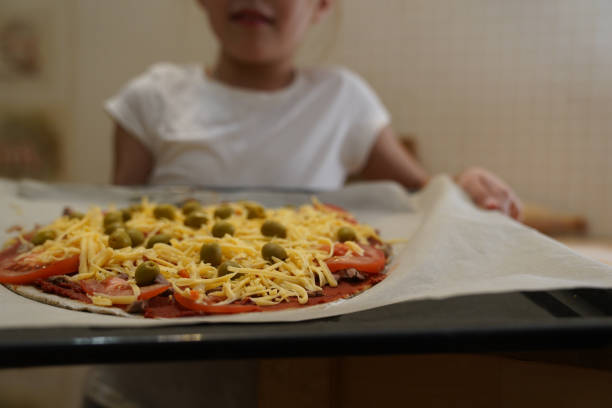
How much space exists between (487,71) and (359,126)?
1.44 metres

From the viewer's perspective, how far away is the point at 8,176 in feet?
11.4

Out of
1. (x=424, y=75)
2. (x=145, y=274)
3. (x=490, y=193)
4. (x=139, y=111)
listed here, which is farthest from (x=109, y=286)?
(x=424, y=75)

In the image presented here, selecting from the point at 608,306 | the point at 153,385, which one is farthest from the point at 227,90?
the point at 608,306

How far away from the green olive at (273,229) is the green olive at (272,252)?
0.11 m

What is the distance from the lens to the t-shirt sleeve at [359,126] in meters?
1.99

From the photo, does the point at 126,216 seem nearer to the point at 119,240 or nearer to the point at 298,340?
the point at 119,240

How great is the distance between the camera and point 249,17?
5.24 ft

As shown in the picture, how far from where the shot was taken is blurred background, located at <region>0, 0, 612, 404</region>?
2945mm

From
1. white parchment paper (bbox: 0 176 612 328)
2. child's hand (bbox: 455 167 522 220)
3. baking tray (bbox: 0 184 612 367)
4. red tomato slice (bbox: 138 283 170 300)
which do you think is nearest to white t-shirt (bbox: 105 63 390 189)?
white parchment paper (bbox: 0 176 612 328)

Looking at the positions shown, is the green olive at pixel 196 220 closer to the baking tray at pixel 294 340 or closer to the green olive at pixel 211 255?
the green olive at pixel 211 255

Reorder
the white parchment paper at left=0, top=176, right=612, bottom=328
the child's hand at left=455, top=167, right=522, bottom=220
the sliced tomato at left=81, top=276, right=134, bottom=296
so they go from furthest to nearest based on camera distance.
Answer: the child's hand at left=455, top=167, right=522, bottom=220, the sliced tomato at left=81, top=276, right=134, bottom=296, the white parchment paper at left=0, top=176, right=612, bottom=328

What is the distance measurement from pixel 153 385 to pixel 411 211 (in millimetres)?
807

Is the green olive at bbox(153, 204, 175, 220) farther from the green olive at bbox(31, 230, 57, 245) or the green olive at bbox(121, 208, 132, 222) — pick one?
the green olive at bbox(31, 230, 57, 245)

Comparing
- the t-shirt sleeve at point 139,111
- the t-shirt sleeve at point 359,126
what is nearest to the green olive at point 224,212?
the t-shirt sleeve at point 139,111
